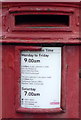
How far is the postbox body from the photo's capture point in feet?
8.48

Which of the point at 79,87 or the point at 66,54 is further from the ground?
the point at 66,54

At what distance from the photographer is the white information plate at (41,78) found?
2.63m

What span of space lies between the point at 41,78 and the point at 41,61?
0.59 feet

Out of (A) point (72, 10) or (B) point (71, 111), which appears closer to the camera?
(A) point (72, 10)

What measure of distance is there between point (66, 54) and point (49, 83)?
35cm

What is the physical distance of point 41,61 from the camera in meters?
2.63

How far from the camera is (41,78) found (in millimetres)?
2648

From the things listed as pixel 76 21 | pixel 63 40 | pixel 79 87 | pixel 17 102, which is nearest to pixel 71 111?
pixel 79 87

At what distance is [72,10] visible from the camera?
8.43ft

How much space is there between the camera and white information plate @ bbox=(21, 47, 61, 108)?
2631mm

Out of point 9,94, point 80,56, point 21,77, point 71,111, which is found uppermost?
point 80,56

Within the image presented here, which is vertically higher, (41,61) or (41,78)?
(41,61)

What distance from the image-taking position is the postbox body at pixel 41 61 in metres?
2.58

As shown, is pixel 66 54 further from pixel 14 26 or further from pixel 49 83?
pixel 14 26
